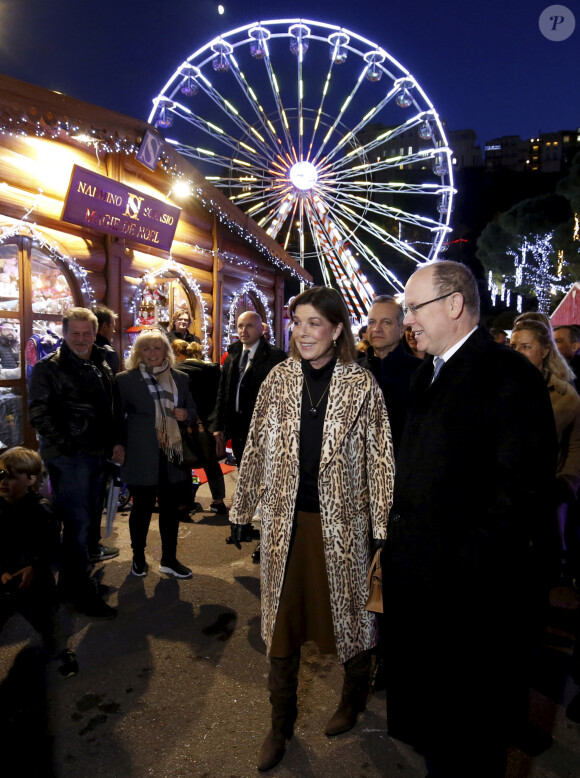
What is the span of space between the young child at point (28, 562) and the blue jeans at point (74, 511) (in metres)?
0.64

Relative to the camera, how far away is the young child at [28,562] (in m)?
2.84

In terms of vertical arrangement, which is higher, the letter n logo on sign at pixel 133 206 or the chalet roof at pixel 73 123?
the chalet roof at pixel 73 123

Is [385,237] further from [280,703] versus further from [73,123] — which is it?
[280,703]

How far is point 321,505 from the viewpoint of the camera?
7.59ft

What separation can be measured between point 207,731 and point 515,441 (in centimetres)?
206

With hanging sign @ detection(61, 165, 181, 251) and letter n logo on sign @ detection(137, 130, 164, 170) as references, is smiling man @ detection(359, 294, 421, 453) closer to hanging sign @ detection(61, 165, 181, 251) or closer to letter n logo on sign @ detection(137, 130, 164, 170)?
hanging sign @ detection(61, 165, 181, 251)

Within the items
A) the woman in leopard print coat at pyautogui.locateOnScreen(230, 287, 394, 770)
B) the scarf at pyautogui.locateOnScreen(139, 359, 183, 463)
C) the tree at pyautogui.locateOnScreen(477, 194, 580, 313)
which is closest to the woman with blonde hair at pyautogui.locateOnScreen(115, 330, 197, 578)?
the scarf at pyautogui.locateOnScreen(139, 359, 183, 463)

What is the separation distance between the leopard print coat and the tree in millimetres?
29495

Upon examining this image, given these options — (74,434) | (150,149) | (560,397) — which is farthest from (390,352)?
(150,149)

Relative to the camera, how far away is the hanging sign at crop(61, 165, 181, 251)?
19.0ft

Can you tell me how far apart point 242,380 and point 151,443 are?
1123 mm

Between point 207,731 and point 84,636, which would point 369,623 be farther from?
point 84,636

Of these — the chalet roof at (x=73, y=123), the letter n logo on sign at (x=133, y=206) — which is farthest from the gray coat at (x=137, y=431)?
the letter n logo on sign at (x=133, y=206)

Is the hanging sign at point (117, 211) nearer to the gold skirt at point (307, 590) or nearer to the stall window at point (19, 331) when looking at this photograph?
the stall window at point (19, 331)
